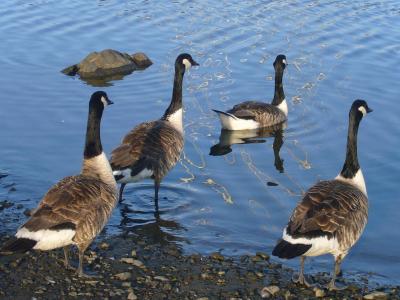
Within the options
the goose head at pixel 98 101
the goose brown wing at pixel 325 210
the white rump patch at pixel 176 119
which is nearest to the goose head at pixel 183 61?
the white rump patch at pixel 176 119

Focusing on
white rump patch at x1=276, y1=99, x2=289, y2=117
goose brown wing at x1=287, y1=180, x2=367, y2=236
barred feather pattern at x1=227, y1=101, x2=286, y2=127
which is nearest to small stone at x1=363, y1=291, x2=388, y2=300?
goose brown wing at x1=287, y1=180, x2=367, y2=236

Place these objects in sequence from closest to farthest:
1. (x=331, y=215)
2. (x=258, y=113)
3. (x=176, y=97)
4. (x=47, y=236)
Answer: (x=47, y=236)
(x=331, y=215)
(x=176, y=97)
(x=258, y=113)

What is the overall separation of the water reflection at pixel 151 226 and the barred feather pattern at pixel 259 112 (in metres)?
4.73

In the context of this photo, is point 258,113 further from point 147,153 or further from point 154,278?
point 154,278

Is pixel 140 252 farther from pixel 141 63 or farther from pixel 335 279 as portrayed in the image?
pixel 141 63

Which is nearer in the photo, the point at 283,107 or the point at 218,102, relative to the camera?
the point at 283,107

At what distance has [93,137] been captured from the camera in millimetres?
9586

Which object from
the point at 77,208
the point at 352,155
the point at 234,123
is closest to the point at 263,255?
the point at 352,155

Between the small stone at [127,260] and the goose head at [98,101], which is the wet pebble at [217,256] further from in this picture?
the goose head at [98,101]

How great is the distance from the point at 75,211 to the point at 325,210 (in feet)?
9.77

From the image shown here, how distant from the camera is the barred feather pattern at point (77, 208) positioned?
8.30m

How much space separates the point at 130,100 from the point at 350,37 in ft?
25.1

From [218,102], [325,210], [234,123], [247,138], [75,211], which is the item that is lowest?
[247,138]

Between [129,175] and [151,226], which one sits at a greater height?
[129,175]
